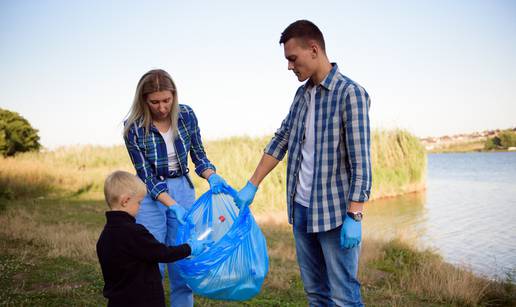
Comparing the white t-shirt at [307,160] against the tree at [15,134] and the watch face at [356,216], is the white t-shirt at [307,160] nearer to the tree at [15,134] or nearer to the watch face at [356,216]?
the watch face at [356,216]

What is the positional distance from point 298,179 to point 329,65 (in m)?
0.62

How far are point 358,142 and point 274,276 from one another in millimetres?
2312

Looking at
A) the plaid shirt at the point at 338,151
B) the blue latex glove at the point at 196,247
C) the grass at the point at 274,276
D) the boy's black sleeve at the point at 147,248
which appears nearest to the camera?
the boy's black sleeve at the point at 147,248

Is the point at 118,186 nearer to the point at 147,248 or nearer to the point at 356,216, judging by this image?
the point at 147,248

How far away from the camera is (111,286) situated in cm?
196

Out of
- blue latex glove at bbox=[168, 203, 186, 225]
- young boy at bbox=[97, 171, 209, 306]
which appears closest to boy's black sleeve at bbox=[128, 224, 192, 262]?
young boy at bbox=[97, 171, 209, 306]

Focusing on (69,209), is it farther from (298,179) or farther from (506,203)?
(506,203)

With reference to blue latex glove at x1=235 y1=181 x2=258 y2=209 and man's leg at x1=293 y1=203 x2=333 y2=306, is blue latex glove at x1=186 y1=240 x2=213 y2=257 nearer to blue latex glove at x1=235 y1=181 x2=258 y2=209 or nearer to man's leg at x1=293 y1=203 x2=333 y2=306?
blue latex glove at x1=235 y1=181 x2=258 y2=209

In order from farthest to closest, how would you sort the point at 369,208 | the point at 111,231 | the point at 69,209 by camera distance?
the point at 369,208 → the point at 69,209 → the point at 111,231

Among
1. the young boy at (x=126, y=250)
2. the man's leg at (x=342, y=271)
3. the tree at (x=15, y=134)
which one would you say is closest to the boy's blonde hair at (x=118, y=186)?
the young boy at (x=126, y=250)

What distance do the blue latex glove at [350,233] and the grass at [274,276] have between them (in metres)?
1.51

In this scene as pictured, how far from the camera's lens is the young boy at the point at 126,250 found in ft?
6.20

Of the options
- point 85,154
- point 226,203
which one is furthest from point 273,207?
point 85,154

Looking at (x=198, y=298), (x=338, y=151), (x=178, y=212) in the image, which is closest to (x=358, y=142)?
(x=338, y=151)
